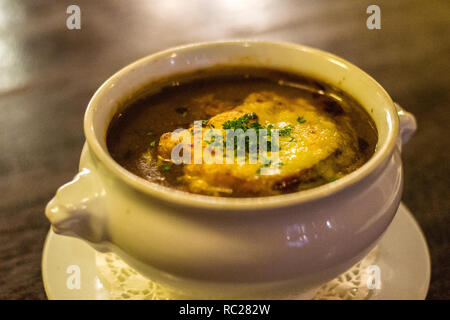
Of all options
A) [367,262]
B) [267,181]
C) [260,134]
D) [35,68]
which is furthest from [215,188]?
[35,68]

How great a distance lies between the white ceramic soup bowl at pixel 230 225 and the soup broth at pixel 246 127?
0.58 feet

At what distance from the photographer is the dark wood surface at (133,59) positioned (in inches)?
63.7

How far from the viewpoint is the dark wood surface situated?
1617 mm

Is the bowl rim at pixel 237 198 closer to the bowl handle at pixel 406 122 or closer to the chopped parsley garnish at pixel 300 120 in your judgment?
the bowl handle at pixel 406 122

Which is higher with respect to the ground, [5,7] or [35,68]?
[5,7]

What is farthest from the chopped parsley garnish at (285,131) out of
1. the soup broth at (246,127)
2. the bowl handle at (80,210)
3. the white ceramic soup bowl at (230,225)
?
the bowl handle at (80,210)

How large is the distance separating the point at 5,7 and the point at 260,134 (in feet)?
8.91

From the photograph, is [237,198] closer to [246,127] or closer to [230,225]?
[230,225]

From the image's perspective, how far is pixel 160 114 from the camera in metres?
1.48

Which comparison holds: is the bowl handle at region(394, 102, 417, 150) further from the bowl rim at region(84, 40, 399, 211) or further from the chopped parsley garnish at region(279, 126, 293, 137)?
the chopped parsley garnish at region(279, 126, 293, 137)

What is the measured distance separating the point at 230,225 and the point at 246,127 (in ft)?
1.53

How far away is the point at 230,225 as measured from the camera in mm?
914

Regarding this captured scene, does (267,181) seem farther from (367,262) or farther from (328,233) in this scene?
(367,262)

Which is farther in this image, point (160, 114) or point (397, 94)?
point (397, 94)
